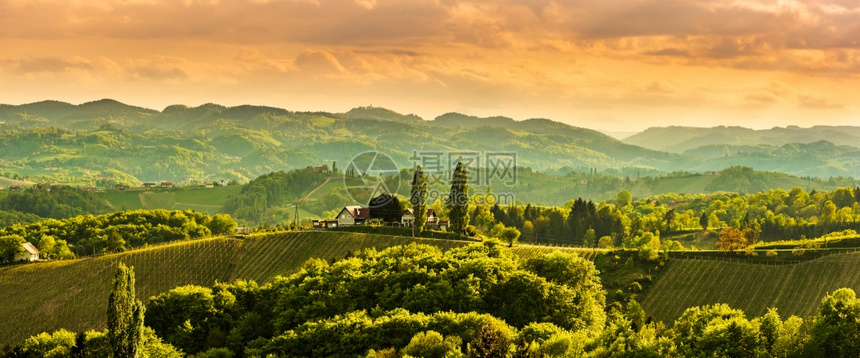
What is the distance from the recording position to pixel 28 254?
13288cm

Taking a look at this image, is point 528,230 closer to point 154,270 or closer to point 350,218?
point 350,218

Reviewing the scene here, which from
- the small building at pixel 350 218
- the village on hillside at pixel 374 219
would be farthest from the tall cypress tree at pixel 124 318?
the small building at pixel 350 218

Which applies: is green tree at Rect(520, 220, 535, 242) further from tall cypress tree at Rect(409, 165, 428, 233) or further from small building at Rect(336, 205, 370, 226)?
tall cypress tree at Rect(409, 165, 428, 233)

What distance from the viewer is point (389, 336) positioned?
62469mm

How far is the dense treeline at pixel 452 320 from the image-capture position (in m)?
54.6

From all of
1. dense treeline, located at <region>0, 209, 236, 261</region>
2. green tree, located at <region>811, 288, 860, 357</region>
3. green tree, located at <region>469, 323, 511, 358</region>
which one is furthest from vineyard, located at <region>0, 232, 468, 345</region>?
green tree, located at <region>811, 288, 860, 357</region>

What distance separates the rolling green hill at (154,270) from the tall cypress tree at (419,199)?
4.05 m

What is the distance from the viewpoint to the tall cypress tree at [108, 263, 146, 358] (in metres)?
59.1

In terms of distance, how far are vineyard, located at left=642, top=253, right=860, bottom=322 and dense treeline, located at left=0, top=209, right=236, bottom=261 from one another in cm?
9919

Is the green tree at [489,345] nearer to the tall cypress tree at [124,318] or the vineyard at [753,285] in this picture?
the tall cypress tree at [124,318]

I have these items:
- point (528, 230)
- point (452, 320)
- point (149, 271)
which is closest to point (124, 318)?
point (452, 320)

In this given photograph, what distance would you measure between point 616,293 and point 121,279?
196ft

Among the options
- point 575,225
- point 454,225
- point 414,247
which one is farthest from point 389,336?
point 575,225

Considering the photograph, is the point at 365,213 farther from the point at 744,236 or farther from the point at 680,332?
the point at 680,332
